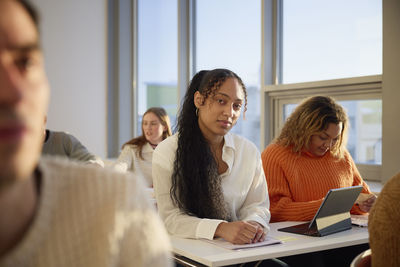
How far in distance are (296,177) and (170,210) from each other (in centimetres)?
96

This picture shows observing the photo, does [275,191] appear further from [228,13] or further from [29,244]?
[228,13]

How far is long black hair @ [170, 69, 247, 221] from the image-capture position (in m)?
2.22

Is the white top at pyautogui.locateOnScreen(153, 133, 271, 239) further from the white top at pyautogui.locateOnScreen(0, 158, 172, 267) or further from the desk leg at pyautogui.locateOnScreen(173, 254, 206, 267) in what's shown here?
the white top at pyautogui.locateOnScreen(0, 158, 172, 267)

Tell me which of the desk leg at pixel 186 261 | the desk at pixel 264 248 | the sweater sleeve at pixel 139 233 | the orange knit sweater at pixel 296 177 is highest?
the sweater sleeve at pixel 139 233

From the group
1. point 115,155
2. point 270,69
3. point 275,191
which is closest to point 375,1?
point 270,69

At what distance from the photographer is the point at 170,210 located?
7.26 ft

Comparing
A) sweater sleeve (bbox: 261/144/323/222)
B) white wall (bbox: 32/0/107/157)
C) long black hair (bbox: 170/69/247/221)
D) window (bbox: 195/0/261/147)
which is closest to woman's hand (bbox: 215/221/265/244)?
long black hair (bbox: 170/69/247/221)

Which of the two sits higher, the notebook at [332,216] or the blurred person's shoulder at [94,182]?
the blurred person's shoulder at [94,182]

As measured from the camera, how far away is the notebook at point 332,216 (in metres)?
2.21

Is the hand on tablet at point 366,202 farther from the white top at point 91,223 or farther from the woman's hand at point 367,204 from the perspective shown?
the white top at point 91,223

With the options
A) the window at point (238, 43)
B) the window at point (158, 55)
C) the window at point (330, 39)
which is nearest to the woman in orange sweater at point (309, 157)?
the window at point (330, 39)

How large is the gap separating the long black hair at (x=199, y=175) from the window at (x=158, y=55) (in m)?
3.40

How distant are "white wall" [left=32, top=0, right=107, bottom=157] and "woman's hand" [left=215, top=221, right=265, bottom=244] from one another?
15.9 ft

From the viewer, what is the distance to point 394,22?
3.23 metres
